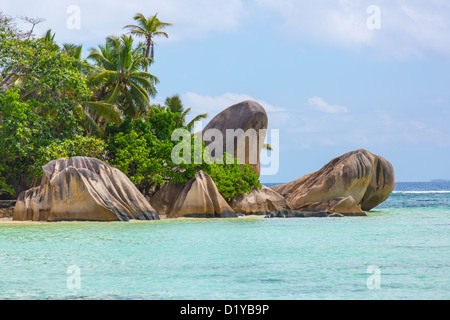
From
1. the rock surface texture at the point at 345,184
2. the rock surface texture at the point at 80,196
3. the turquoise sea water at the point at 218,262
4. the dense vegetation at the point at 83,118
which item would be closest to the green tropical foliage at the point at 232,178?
the dense vegetation at the point at 83,118

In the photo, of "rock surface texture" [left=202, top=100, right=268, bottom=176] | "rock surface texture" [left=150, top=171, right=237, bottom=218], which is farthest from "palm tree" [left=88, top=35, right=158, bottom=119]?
"rock surface texture" [left=150, top=171, right=237, bottom=218]

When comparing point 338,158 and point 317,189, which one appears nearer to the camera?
point 317,189

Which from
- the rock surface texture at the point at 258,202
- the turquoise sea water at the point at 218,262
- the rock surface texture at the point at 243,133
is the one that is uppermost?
the rock surface texture at the point at 243,133

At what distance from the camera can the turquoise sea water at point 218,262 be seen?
25.8ft

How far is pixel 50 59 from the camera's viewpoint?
21.4m

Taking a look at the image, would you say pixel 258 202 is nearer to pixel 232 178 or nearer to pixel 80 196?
pixel 232 178

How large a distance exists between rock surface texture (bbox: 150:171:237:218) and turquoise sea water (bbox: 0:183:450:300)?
154 inches

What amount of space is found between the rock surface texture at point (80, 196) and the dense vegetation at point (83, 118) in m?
1.58

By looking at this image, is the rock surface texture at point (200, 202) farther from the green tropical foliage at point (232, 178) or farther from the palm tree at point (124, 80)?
the palm tree at point (124, 80)

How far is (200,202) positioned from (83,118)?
6.32 m

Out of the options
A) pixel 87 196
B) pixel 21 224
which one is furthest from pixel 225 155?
pixel 21 224

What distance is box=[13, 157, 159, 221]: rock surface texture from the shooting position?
1897 cm

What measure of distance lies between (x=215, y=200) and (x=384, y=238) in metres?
8.63
